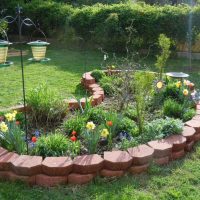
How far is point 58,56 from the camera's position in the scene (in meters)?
9.79

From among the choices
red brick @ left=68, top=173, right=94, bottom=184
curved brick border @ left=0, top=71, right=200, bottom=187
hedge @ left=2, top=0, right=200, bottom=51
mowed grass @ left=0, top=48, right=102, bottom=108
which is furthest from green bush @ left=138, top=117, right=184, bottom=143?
hedge @ left=2, top=0, right=200, bottom=51

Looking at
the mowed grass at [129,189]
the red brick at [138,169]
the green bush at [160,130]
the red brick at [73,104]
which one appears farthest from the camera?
the red brick at [73,104]

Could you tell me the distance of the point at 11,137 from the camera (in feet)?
11.3

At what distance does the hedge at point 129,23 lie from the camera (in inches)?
367

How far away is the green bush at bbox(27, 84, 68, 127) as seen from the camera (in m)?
4.30

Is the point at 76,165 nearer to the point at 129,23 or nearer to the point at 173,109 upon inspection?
the point at 173,109

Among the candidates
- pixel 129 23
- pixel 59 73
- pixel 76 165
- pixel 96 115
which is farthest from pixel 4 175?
pixel 129 23

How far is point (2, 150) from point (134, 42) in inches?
283

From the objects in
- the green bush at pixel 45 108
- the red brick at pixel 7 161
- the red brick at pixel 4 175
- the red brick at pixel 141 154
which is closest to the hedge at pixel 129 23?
the green bush at pixel 45 108

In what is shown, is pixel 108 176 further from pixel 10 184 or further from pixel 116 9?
pixel 116 9

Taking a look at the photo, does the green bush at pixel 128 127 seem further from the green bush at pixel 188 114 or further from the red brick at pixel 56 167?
the red brick at pixel 56 167

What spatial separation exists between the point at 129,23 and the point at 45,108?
20.4 feet

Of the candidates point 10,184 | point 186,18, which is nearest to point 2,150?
point 10,184

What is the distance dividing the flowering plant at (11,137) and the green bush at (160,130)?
127 cm
